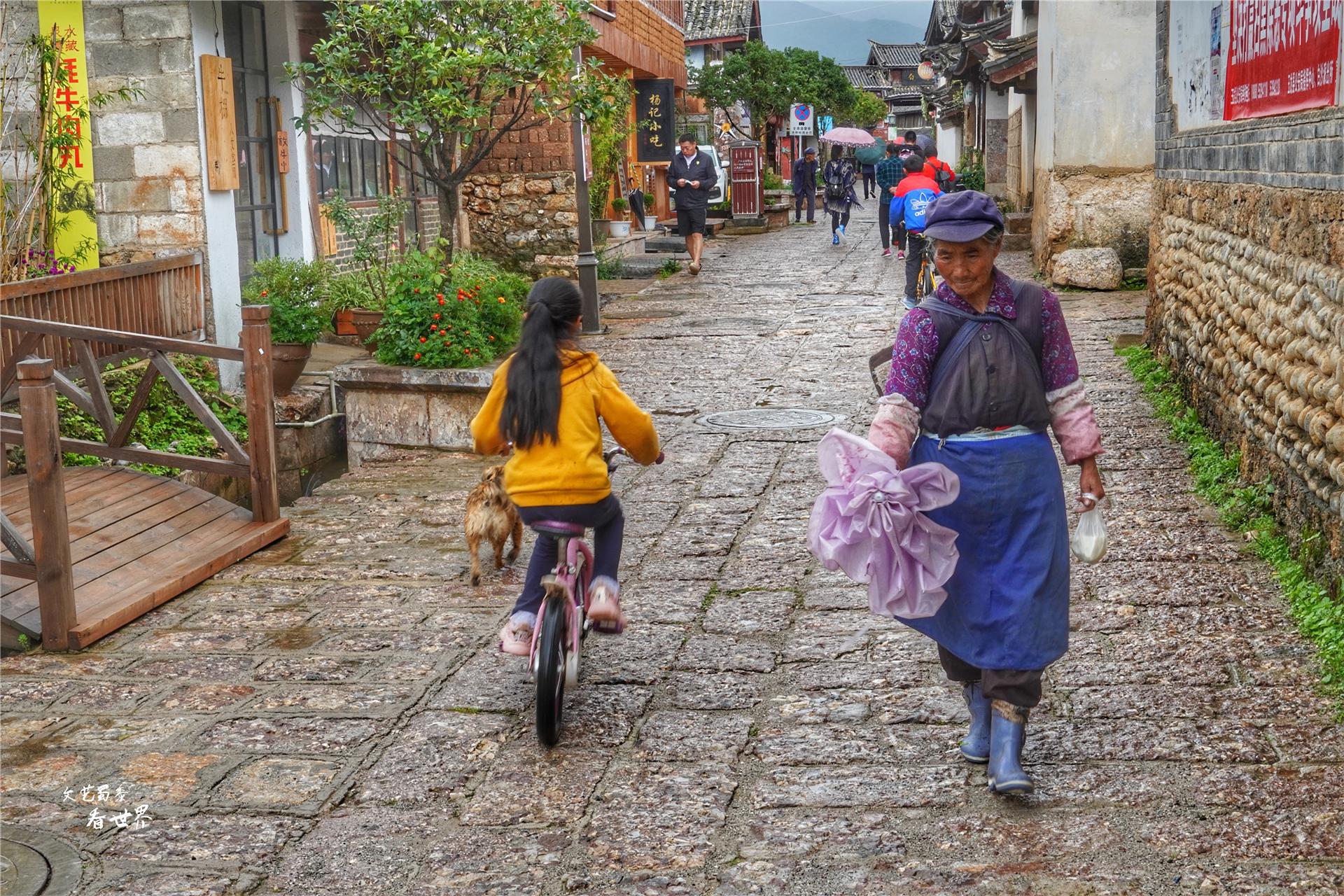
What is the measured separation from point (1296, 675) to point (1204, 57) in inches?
209

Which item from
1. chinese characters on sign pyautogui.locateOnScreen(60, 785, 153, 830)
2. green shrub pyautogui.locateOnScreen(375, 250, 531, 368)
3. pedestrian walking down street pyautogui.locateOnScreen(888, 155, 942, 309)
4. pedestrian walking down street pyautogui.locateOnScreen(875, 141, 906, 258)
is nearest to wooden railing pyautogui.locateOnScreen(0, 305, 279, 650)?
green shrub pyautogui.locateOnScreen(375, 250, 531, 368)

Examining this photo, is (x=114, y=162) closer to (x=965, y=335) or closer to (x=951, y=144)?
(x=965, y=335)

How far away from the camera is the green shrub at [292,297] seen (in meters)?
10.6

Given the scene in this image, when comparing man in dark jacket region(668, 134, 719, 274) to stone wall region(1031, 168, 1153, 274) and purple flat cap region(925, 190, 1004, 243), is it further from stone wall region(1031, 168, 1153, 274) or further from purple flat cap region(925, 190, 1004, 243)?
purple flat cap region(925, 190, 1004, 243)

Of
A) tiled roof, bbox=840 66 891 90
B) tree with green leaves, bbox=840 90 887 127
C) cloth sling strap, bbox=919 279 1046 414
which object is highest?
tiled roof, bbox=840 66 891 90

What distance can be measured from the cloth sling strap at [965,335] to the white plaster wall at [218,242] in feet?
26.9

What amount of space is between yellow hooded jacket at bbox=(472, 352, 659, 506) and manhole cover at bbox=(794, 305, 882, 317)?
1019 cm

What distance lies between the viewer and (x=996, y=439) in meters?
3.93

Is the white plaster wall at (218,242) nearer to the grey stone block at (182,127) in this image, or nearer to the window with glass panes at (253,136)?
the grey stone block at (182,127)

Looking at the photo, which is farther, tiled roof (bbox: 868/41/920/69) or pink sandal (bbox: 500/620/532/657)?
tiled roof (bbox: 868/41/920/69)

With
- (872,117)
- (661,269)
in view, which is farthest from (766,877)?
(872,117)

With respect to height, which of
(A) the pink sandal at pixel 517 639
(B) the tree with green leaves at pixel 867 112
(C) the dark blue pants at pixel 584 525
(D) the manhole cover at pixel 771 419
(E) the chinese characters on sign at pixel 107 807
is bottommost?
(E) the chinese characters on sign at pixel 107 807

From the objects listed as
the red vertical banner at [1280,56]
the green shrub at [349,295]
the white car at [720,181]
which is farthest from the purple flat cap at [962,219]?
the white car at [720,181]

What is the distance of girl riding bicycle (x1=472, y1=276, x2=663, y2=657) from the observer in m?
4.58
